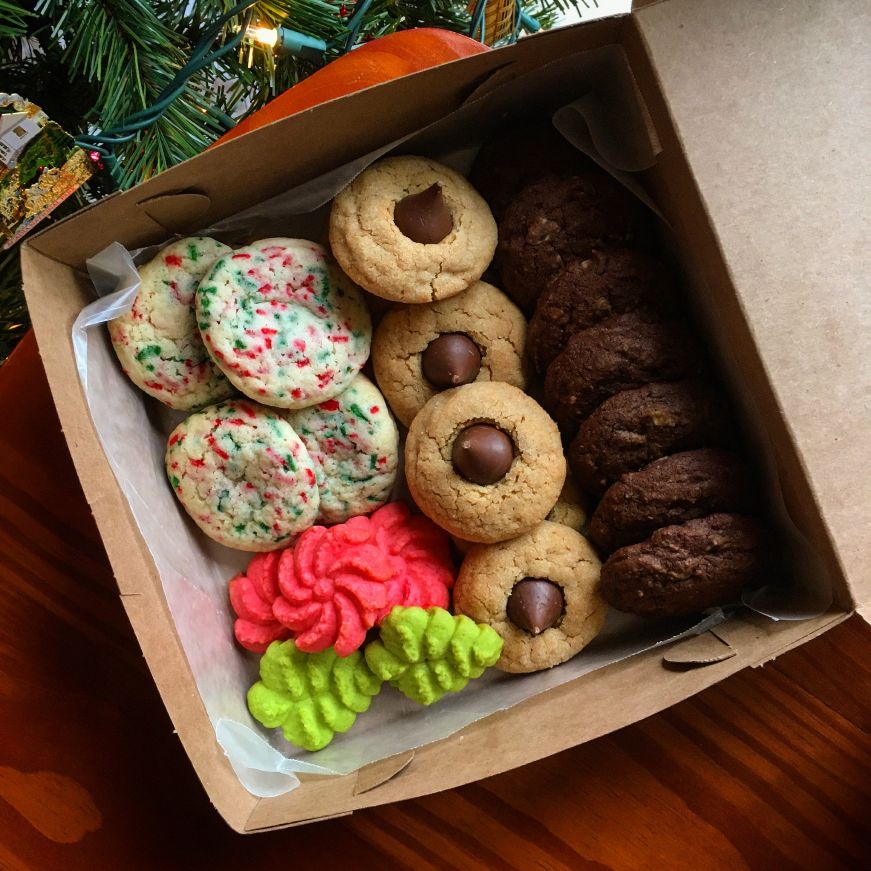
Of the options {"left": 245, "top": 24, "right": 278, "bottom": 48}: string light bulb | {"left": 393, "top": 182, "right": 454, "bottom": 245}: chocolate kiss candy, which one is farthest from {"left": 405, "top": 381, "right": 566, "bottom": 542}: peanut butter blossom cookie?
{"left": 245, "top": 24, "right": 278, "bottom": 48}: string light bulb

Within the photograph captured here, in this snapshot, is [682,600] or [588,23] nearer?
[588,23]

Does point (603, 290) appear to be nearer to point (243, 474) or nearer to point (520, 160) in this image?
point (520, 160)

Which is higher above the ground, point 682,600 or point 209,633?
point 209,633

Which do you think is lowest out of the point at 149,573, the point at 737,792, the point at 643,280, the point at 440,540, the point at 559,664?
the point at 737,792

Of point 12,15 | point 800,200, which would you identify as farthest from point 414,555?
point 12,15

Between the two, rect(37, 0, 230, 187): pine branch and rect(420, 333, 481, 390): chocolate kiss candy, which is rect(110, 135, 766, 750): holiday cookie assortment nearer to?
rect(420, 333, 481, 390): chocolate kiss candy

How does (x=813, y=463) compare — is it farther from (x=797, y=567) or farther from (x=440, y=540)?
(x=440, y=540)

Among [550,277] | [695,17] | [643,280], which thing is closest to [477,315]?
[550,277]
